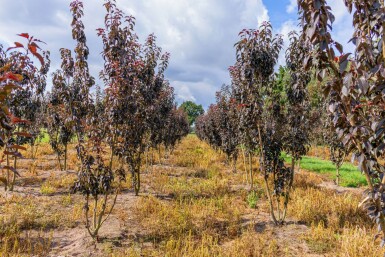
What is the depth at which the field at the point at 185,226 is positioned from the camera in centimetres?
529

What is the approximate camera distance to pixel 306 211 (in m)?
7.32

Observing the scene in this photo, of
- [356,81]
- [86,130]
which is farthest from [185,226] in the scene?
[356,81]

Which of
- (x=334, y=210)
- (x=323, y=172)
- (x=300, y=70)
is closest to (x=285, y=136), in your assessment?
(x=300, y=70)

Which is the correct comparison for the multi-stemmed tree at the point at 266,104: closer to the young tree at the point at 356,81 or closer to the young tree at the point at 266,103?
the young tree at the point at 266,103

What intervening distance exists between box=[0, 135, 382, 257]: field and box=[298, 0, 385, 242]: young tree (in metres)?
3.35

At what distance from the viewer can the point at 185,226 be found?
634cm

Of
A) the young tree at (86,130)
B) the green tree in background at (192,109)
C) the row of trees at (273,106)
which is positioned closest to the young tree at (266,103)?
the row of trees at (273,106)

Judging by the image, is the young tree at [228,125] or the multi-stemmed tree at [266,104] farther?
the young tree at [228,125]

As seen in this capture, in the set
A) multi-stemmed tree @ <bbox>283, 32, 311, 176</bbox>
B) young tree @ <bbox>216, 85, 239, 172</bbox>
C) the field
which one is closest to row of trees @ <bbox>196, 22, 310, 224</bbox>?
multi-stemmed tree @ <bbox>283, 32, 311, 176</bbox>

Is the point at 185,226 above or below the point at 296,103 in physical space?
below

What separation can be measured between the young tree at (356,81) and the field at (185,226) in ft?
11.0

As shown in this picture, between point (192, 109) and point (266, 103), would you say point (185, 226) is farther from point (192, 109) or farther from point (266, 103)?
point (192, 109)

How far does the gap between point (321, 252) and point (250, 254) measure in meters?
1.43

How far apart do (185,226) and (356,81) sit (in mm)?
5022
